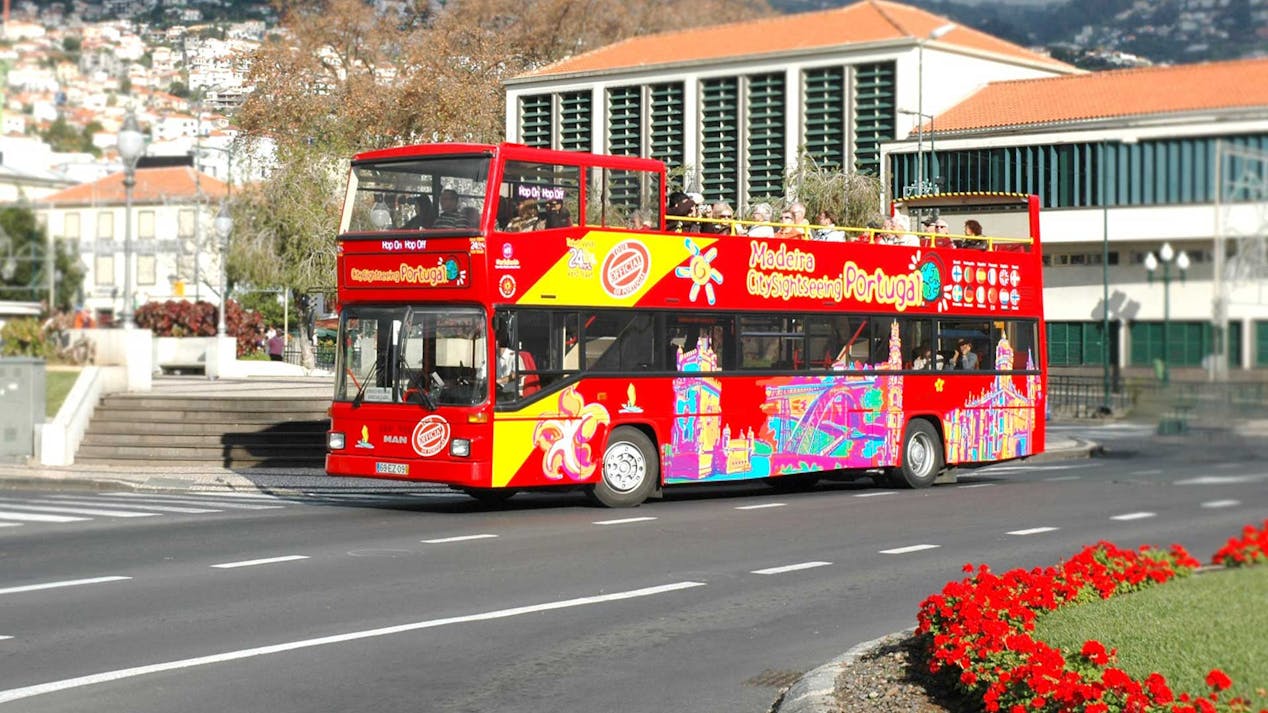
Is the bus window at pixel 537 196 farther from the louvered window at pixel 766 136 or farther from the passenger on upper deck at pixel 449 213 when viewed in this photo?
the louvered window at pixel 766 136

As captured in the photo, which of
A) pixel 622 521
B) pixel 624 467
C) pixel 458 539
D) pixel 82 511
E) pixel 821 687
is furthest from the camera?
pixel 82 511

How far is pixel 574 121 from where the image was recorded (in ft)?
72.2

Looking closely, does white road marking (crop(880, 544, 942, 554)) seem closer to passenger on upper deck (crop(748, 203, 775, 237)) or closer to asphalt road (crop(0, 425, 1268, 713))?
asphalt road (crop(0, 425, 1268, 713))

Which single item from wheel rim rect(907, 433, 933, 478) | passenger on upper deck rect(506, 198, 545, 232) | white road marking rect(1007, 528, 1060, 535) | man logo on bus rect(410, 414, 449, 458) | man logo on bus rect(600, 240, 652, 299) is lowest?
white road marking rect(1007, 528, 1060, 535)

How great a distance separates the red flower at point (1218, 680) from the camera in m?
2.53

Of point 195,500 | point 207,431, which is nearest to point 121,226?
point 207,431

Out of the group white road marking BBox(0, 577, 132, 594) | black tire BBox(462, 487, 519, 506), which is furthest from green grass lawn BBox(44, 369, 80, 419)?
white road marking BBox(0, 577, 132, 594)

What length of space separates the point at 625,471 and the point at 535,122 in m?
5.20

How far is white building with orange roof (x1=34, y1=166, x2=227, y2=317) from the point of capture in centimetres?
11556

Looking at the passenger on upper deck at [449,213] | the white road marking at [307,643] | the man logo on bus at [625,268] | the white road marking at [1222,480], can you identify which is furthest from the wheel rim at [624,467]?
the white road marking at [1222,480]

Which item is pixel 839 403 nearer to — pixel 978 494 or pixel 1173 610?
pixel 978 494

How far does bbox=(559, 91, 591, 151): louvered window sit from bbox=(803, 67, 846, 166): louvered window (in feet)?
21.7

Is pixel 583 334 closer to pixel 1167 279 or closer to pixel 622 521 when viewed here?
pixel 622 521

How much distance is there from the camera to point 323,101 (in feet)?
104
